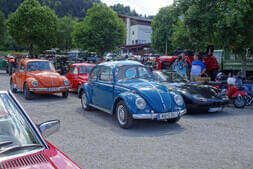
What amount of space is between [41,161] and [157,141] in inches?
149

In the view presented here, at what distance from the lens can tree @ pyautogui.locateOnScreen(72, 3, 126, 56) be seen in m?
26.6

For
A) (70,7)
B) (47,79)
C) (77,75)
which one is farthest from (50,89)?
(70,7)

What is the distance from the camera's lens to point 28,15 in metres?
→ 24.6

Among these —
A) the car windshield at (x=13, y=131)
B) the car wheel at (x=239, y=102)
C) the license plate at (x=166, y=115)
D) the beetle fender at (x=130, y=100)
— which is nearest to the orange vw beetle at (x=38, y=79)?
the beetle fender at (x=130, y=100)

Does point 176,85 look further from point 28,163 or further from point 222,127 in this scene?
point 28,163

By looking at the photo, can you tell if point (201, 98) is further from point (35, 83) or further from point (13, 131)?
point (13, 131)

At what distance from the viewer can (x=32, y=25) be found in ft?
80.4

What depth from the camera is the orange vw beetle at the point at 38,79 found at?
10.5 m

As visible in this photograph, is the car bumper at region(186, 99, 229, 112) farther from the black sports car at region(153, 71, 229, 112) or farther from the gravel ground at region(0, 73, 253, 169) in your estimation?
the gravel ground at region(0, 73, 253, 169)

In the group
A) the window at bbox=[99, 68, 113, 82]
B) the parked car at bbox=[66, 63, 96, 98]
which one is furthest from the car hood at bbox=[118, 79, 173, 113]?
the parked car at bbox=[66, 63, 96, 98]

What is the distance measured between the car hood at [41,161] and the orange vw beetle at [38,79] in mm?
8685

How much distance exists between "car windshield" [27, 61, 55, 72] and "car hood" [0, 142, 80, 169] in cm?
973

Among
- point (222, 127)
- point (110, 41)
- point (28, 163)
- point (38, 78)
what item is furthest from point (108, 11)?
point (28, 163)

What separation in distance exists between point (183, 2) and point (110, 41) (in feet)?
49.3
